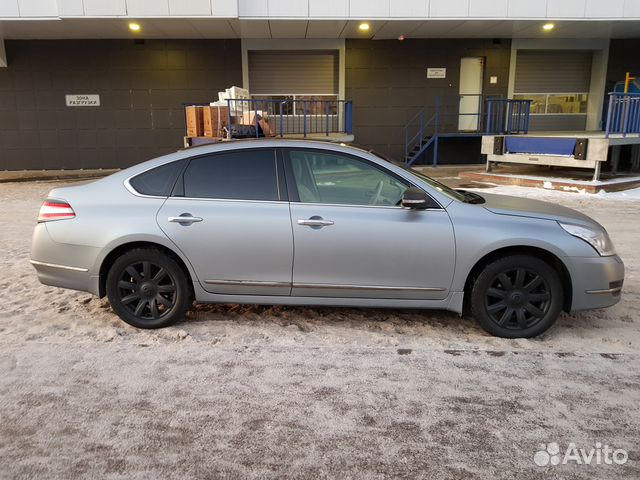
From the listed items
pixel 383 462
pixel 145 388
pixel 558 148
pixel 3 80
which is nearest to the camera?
pixel 383 462

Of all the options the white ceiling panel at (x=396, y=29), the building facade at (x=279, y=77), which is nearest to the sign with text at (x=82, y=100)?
the building facade at (x=279, y=77)

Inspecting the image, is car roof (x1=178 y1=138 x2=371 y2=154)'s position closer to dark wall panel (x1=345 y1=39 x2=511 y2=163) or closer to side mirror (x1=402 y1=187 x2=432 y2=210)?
side mirror (x1=402 y1=187 x2=432 y2=210)

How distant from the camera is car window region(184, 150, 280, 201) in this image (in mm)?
4426

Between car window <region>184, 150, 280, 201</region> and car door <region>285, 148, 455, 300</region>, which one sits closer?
car door <region>285, 148, 455, 300</region>

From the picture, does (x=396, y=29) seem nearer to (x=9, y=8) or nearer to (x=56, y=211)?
(x=9, y=8)

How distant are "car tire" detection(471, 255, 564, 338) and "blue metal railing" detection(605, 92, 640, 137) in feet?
31.8

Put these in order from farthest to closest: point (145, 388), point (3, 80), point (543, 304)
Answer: point (3, 80) < point (543, 304) < point (145, 388)

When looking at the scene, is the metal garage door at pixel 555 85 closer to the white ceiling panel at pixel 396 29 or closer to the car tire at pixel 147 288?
the white ceiling panel at pixel 396 29

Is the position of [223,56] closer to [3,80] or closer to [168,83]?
[168,83]

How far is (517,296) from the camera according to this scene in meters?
4.18

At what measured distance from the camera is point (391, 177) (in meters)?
4.39

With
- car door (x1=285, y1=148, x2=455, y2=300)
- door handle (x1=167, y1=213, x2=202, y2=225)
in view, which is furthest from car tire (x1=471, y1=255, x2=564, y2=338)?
door handle (x1=167, y1=213, x2=202, y2=225)

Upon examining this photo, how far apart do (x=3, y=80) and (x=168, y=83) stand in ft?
16.8

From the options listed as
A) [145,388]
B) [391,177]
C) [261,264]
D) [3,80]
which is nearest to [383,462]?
[145,388]
